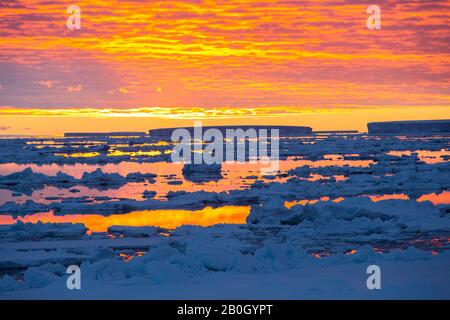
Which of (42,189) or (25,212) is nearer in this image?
(25,212)

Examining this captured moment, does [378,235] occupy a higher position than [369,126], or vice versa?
[369,126]

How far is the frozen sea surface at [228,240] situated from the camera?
5438 millimetres

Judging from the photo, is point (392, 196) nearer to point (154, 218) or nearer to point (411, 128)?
point (154, 218)

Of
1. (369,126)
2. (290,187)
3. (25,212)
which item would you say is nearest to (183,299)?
(25,212)

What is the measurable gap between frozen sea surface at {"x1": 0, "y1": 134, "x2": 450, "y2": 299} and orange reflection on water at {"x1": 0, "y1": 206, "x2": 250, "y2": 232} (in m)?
0.02

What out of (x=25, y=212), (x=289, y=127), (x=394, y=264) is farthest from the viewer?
(x=289, y=127)

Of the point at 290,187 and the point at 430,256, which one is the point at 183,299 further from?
the point at 290,187

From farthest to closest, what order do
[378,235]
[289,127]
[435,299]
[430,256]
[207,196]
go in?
1. [289,127]
2. [207,196]
3. [378,235]
4. [430,256]
5. [435,299]

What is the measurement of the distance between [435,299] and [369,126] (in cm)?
10147

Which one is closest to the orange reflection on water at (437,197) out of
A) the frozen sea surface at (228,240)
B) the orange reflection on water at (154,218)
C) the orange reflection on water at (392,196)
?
the frozen sea surface at (228,240)

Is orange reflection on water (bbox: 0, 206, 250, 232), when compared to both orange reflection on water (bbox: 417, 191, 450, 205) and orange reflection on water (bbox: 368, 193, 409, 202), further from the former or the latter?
orange reflection on water (bbox: 417, 191, 450, 205)

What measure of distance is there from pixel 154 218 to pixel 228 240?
10.6 feet

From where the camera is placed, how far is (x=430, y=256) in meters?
6.72

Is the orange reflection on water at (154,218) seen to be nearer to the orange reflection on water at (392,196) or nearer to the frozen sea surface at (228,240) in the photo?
the frozen sea surface at (228,240)
